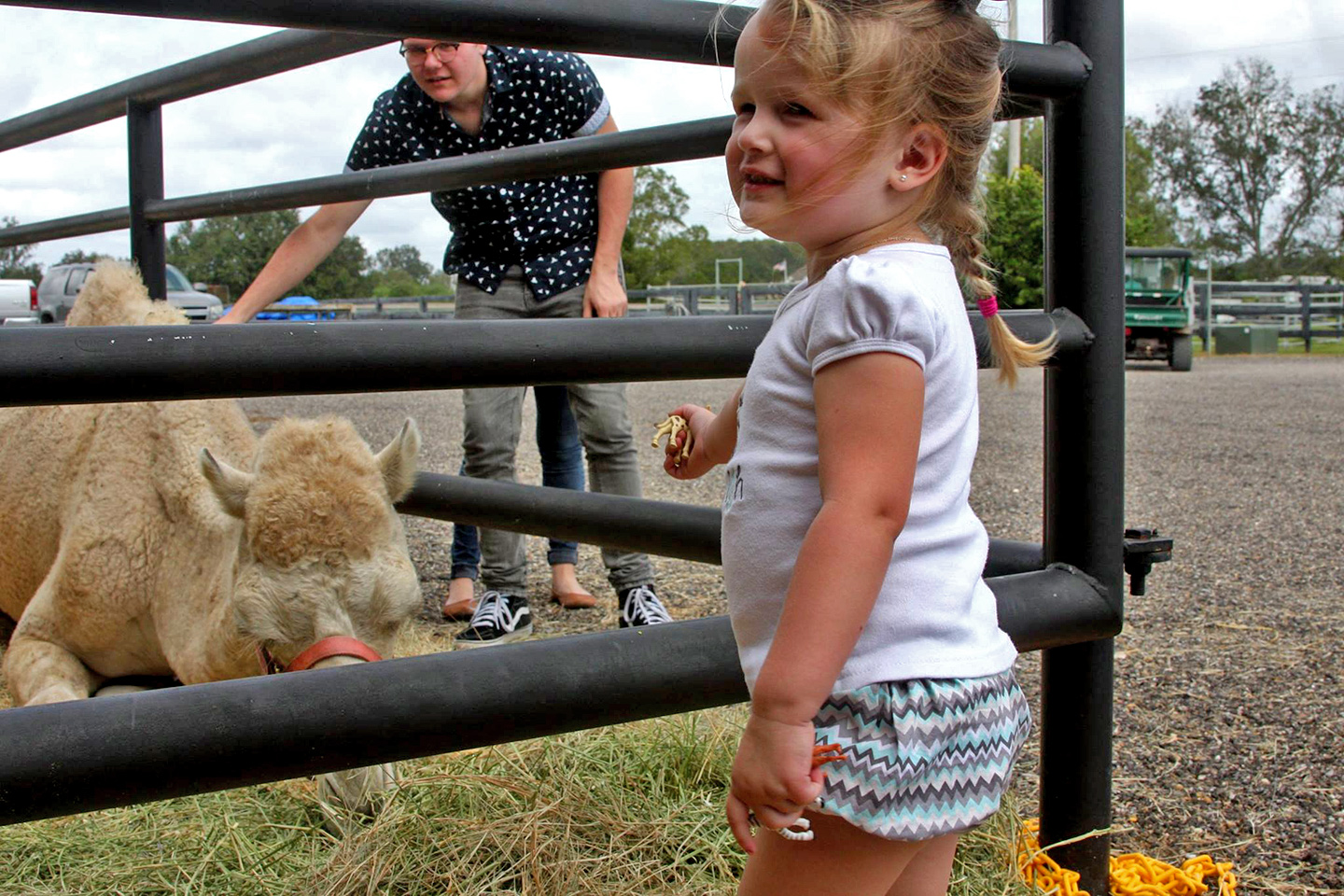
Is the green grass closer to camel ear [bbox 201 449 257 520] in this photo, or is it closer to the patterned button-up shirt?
camel ear [bbox 201 449 257 520]

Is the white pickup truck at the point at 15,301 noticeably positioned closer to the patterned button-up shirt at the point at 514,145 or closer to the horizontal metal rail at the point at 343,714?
the patterned button-up shirt at the point at 514,145

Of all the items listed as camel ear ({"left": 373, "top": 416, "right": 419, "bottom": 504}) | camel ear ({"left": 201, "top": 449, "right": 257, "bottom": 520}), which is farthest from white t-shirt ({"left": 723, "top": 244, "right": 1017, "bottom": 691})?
camel ear ({"left": 201, "top": 449, "right": 257, "bottom": 520})

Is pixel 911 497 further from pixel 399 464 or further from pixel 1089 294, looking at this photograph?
pixel 399 464

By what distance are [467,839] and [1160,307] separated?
→ 19671 millimetres

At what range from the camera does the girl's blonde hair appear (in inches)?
43.4

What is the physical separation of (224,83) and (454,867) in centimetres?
200

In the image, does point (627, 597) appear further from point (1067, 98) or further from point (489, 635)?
point (1067, 98)

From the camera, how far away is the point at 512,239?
3775 millimetres

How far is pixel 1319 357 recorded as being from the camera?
892 inches

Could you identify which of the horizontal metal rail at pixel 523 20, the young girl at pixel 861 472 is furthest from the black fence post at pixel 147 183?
the young girl at pixel 861 472

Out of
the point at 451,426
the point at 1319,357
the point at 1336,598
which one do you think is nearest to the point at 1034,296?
the point at 1319,357

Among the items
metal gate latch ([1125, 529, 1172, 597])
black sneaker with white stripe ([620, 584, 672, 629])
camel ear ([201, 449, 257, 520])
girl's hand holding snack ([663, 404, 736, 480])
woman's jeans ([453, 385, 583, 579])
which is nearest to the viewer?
girl's hand holding snack ([663, 404, 736, 480])

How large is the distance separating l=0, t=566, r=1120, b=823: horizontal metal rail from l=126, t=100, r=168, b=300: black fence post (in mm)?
2623

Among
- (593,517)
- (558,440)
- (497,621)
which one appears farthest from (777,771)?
(558,440)
